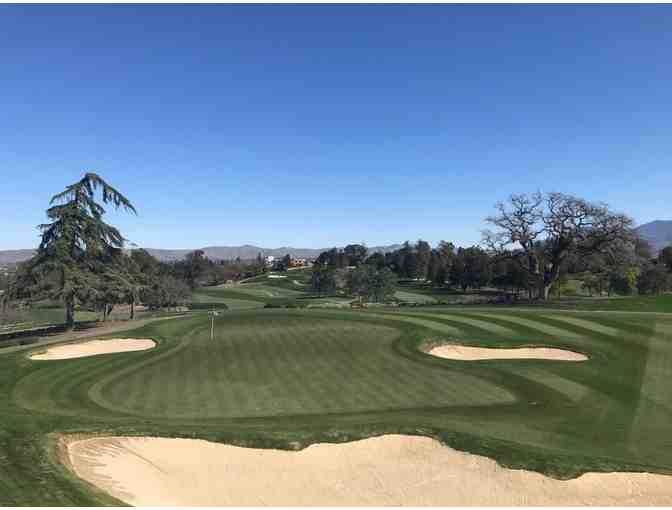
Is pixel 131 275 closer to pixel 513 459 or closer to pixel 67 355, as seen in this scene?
pixel 67 355

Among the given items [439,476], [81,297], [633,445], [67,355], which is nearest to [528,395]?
[633,445]

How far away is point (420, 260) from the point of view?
172m

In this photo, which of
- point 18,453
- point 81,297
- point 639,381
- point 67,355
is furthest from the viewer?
point 81,297

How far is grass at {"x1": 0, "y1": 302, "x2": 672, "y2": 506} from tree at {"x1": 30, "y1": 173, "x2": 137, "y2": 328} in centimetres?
727

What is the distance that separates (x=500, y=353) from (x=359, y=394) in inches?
461

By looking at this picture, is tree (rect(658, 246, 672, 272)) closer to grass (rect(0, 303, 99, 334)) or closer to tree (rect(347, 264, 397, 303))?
tree (rect(347, 264, 397, 303))

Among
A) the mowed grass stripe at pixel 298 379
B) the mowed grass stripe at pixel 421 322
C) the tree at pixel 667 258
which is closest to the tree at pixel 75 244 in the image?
the mowed grass stripe at pixel 298 379

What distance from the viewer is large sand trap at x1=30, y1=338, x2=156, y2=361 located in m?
28.5

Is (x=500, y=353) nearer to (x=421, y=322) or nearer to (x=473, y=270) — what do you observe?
(x=421, y=322)

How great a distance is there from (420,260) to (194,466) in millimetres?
164002

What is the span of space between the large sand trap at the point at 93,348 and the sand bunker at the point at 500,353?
68.1 ft

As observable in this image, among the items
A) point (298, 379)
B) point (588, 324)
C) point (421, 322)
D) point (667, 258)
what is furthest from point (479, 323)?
point (667, 258)

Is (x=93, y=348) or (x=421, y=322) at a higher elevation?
(x=421, y=322)

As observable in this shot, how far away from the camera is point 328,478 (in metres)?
12.5
